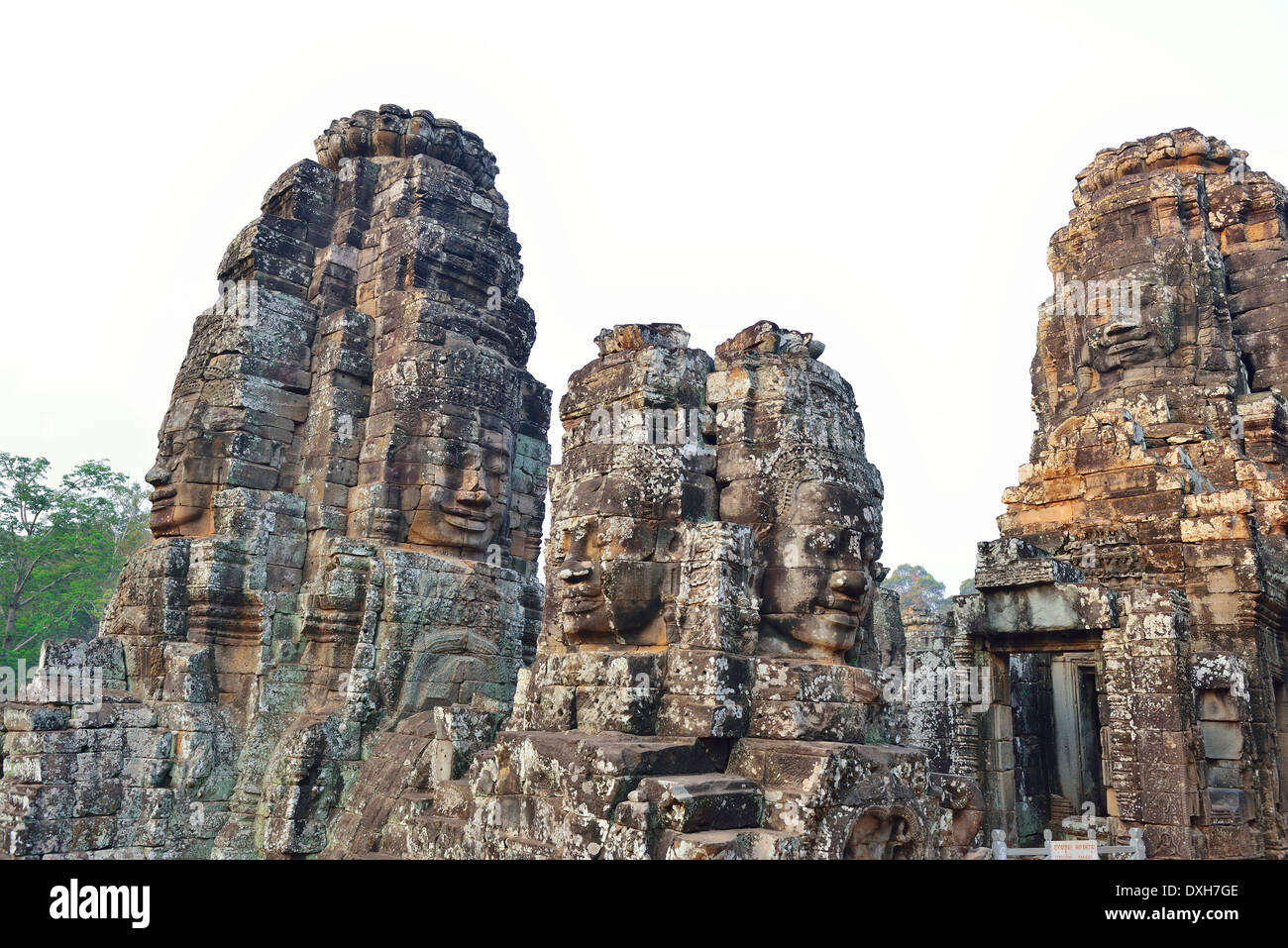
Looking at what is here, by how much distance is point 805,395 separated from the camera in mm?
6398

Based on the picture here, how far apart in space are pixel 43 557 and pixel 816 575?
2405 centimetres

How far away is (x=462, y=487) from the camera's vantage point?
984cm

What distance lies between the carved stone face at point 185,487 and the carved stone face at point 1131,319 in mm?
11688

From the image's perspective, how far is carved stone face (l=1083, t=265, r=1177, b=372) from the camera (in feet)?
41.7

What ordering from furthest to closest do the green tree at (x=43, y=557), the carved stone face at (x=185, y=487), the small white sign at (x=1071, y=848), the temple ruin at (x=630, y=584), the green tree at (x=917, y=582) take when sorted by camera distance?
the green tree at (x=917, y=582) → the green tree at (x=43, y=557) → the carved stone face at (x=185, y=487) → the small white sign at (x=1071, y=848) → the temple ruin at (x=630, y=584)

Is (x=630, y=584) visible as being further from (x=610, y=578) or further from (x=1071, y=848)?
(x=1071, y=848)

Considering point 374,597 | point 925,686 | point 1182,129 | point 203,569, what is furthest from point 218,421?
point 1182,129

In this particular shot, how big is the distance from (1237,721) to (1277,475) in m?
4.13

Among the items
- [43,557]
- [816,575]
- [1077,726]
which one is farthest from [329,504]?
[43,557]

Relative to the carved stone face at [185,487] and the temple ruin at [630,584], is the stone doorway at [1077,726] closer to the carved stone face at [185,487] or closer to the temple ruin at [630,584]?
the temple ruin at [630,584]

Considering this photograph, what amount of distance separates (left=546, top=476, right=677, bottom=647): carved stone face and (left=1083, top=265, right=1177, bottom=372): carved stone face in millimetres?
9782

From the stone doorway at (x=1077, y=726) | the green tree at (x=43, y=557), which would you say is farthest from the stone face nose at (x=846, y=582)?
the green tree at (x=43, y=557)

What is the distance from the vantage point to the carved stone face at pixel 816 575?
5879 millimetres

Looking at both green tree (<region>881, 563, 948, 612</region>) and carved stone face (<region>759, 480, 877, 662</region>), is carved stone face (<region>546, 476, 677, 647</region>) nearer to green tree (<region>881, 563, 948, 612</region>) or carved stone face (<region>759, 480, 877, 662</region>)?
carved stone face (<region>759, 480, 877, 662</region>)
